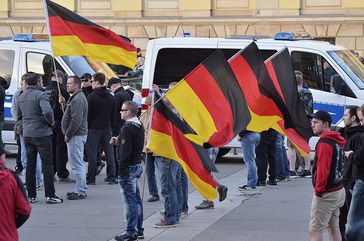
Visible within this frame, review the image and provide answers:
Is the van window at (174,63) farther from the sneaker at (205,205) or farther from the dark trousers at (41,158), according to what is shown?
the sneaker at (205,205)

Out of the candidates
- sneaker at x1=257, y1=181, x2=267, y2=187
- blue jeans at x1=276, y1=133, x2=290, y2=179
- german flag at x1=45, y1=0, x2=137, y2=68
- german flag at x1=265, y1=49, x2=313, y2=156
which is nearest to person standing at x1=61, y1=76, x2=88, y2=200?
german flag at x1=45, y1=0, x2=137, y2=68

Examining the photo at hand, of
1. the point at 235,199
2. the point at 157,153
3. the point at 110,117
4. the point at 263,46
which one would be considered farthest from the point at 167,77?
the point at 157,153

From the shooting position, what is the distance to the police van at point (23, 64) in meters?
18.8

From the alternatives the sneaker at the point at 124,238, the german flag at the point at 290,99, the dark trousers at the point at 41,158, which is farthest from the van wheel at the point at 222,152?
the sneaker at the point at 124,238

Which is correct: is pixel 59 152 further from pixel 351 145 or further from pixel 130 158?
pixel 351 145

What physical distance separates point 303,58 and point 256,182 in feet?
12.1

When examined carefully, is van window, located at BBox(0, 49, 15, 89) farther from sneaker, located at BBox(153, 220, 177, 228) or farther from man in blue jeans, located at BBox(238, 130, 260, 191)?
sneaker, located at BBox(153, 220, 177, 228)

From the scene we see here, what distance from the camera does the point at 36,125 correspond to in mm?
13578

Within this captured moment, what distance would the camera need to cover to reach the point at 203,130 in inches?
444

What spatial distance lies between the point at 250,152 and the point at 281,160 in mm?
1356

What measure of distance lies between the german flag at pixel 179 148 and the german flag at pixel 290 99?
114 centimetres

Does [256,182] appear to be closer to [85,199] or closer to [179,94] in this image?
[85,199]

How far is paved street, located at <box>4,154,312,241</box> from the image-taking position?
11430 mm

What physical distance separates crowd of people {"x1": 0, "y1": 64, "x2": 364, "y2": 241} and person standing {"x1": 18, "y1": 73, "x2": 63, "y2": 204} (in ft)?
0.04
